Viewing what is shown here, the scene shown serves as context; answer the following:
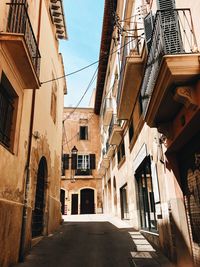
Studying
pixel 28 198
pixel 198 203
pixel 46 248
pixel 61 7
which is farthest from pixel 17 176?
pixel 61 7

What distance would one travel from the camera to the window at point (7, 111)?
6.27m

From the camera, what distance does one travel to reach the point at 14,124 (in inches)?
271

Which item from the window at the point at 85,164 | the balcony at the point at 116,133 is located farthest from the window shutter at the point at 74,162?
the balcony at the point at 116,133

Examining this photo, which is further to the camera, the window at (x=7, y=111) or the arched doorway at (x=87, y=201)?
the arched doorway at (x=87, y=201)

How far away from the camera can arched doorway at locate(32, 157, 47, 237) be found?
8.96 m

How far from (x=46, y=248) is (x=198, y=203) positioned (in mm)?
4844

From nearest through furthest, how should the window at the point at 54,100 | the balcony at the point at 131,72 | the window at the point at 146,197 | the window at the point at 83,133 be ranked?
the balcony at the point at 131,72, the window at the point at 146,197, the window at the point at 54,100, the window at the point at 83,133

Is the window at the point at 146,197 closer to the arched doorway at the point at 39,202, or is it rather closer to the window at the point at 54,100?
the arched doorway at the point at 39,202

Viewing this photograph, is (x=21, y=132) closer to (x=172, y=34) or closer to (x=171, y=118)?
(x=171, y=118)

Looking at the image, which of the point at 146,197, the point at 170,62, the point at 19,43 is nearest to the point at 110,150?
the point at 146,197

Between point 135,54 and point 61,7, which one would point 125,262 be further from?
point 61,7

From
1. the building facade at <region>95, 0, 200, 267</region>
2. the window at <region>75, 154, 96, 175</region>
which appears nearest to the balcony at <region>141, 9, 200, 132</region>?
the building facade at <region>95, 0, 200, 267</region>

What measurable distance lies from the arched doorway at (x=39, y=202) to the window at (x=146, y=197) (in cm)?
392

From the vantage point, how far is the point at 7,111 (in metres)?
6.65
